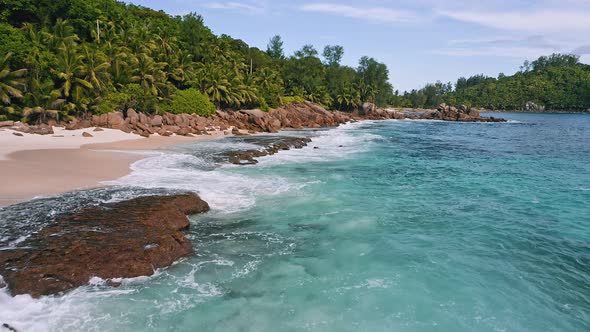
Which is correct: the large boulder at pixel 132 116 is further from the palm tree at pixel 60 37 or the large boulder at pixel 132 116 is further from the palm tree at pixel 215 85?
the palm tree at pixel 215 85

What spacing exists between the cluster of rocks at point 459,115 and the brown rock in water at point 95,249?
108 metres

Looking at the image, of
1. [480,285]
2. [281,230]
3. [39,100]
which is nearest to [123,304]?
[281,230]

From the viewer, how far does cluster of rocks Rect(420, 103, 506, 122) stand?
105 m

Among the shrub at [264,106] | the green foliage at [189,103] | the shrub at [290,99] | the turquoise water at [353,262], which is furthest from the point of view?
the shrub at [290,99]

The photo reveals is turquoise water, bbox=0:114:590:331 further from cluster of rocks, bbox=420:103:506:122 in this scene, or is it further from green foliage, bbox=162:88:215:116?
cluster of rocks, bbox=420:103:506:122

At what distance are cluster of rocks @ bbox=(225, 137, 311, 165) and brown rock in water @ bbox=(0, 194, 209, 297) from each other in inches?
508

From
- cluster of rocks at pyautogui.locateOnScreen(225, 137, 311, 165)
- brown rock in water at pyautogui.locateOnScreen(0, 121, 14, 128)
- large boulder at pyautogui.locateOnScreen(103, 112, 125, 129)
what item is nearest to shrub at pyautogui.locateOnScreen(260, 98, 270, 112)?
cluster of rocks at pyautogui.locateOnScreen(225, 137, 311, 165)

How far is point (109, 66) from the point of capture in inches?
1523

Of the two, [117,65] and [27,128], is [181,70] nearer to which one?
[117,65]

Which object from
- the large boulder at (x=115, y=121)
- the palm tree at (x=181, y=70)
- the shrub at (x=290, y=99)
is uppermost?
the palm tree at (x=181, y=70)

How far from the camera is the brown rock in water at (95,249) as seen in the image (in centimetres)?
842

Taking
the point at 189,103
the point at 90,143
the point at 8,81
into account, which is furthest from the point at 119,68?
the point at 90,143

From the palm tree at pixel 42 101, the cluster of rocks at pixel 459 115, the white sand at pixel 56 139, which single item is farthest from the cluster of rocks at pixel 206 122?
the cluster of rocks at pixel 459 115

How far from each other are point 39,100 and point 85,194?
24.5m
